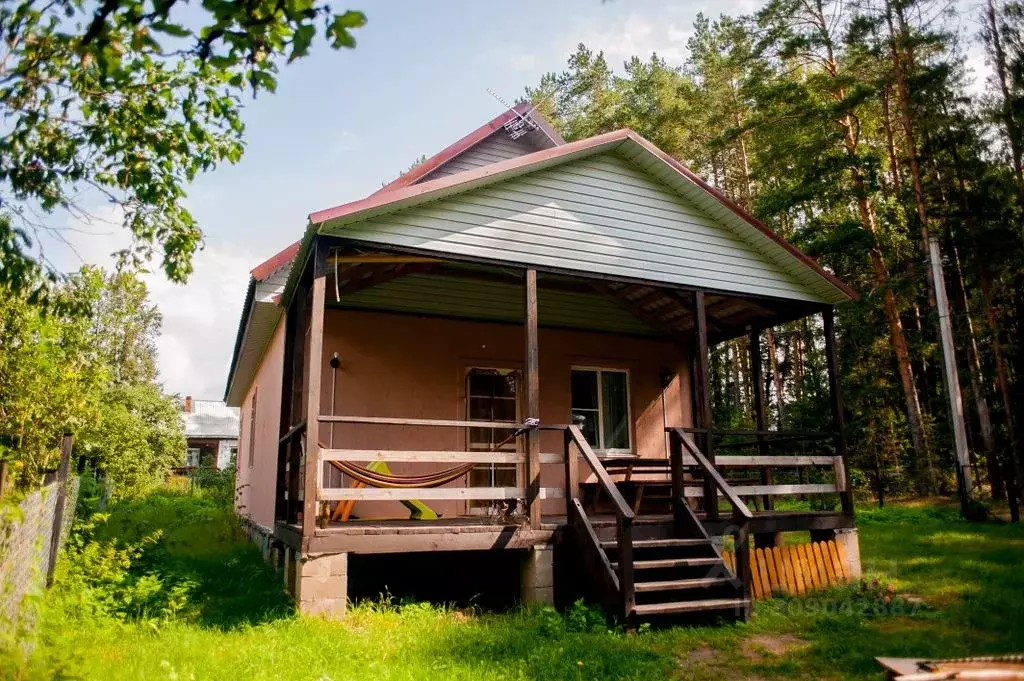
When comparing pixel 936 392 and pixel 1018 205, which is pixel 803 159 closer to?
pixel 1018 205

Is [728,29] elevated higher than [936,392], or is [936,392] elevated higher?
[728,29]

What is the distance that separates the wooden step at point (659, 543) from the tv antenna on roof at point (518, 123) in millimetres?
7700

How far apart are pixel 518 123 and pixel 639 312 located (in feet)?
13.0

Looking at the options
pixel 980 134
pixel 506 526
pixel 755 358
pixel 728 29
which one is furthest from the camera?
pixel 728 29

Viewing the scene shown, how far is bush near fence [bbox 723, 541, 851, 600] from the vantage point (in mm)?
7594

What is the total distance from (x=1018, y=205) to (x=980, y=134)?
7.78ft

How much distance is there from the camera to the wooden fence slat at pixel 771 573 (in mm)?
7594

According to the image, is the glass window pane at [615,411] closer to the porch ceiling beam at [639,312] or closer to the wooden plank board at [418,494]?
the porch ceiling beam at [639,312]

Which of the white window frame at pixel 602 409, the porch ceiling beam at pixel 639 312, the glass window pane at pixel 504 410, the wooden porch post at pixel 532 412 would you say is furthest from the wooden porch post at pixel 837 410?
the glass window pane at pixel 504 410

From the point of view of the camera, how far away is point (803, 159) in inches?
808

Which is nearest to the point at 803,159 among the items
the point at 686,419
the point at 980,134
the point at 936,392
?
the point at 980,134

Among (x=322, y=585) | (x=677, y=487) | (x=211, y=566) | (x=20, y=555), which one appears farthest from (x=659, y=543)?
(x=211, y=566)

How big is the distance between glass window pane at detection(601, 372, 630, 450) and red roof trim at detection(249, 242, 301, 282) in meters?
5.05

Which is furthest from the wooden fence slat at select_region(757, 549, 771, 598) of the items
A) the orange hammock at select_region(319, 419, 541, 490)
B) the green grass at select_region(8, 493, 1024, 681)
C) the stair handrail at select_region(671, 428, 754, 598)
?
the orange hammock at select_region(319, 419, 541, 490)
